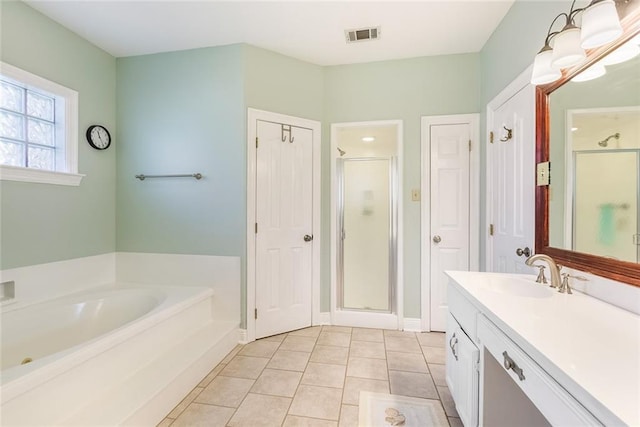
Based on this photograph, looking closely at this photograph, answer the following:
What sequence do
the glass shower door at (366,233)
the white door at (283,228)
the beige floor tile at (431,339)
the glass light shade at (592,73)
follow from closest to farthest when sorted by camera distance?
the glass light shade at (592,73), the beige floor tile at (431,339), the white door at (283,228), the glass shower door at (366,233)

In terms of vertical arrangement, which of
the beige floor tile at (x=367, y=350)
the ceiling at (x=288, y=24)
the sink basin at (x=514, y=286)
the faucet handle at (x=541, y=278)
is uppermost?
the ceiling at (x=288, y=24)

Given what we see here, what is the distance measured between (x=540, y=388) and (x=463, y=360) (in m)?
0.66

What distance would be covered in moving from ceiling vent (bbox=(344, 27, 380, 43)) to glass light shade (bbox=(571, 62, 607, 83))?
4.87ft

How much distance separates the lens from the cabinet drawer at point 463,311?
128cm

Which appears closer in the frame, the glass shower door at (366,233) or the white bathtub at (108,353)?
the white bathtub at (108,353)

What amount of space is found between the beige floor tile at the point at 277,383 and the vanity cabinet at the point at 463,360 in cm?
99

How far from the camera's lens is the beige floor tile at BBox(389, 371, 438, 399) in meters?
1.80

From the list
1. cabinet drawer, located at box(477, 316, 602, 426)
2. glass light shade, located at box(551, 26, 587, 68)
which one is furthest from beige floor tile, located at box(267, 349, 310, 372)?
glass light shade, located at box(551, 26, 587, 68)

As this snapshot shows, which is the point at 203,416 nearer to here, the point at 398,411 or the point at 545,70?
the point at 398,411

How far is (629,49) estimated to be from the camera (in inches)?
41.9

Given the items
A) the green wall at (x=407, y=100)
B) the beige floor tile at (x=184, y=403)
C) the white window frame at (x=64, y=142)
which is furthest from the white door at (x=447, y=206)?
the white window frame at (x=64, y=142)

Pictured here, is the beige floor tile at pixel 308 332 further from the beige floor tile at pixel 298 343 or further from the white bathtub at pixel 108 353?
the white bathtub at pixel 108 353

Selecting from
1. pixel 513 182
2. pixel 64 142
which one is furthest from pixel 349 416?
pixel 64 142

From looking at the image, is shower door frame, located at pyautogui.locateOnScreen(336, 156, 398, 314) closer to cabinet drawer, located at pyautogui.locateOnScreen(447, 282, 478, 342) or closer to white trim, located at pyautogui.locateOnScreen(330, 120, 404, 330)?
white trim, located at pyautogui.locateOnScreen(330, 120, 404, 330)
